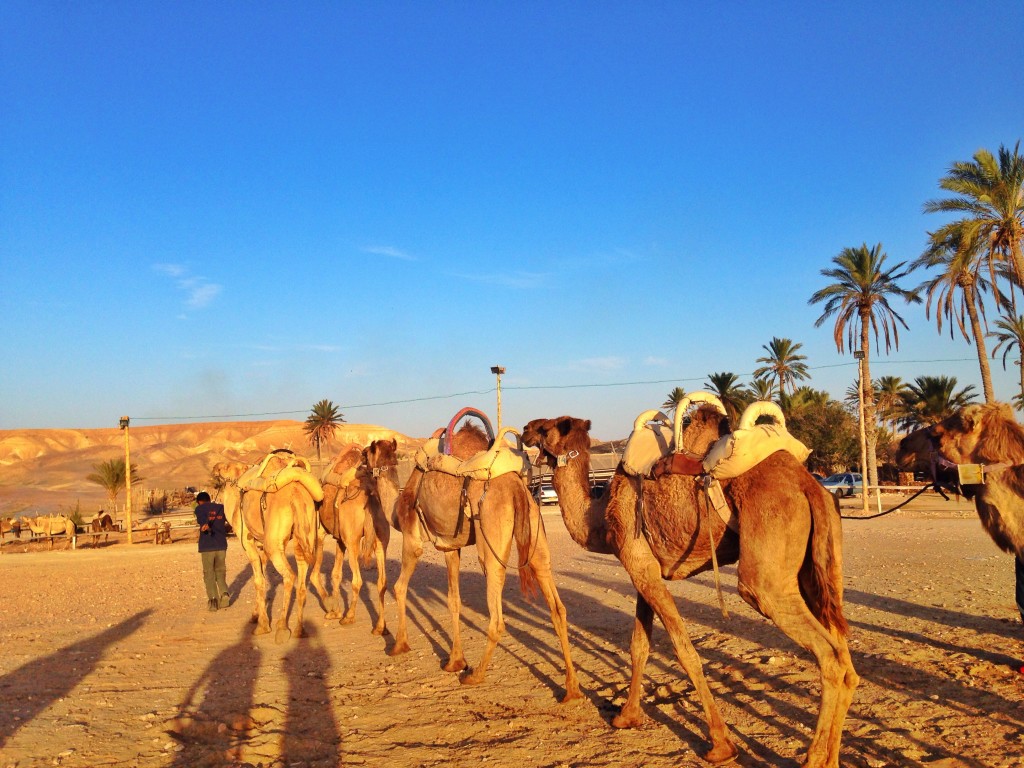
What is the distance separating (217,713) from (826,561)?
5.30 m

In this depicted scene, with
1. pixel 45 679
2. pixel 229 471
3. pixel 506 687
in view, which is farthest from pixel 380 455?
pixel 45 679

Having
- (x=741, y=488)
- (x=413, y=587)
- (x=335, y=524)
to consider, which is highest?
(x=741, y=488)

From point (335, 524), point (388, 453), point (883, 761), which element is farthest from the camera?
point (335, 524)

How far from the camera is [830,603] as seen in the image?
5414 mm

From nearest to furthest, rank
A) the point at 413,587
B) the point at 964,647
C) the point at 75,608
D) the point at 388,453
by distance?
the point at 964,647
the point at 388,453
the point at 75,608
the point at 413,587

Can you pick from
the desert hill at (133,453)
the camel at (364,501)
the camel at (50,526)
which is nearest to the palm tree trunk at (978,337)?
the camel at (364,501)

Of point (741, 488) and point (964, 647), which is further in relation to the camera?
point (964, 647)

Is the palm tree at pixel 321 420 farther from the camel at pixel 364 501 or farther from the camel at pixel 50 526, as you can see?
the camel at pixel 364 501

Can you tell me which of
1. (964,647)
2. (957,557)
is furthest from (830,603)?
(957,557)

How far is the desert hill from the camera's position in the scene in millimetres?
73125

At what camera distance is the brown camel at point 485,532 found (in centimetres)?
761

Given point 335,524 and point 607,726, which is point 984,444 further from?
point 335,524

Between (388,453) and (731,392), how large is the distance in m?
45.8

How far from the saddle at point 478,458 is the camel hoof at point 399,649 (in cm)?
209
